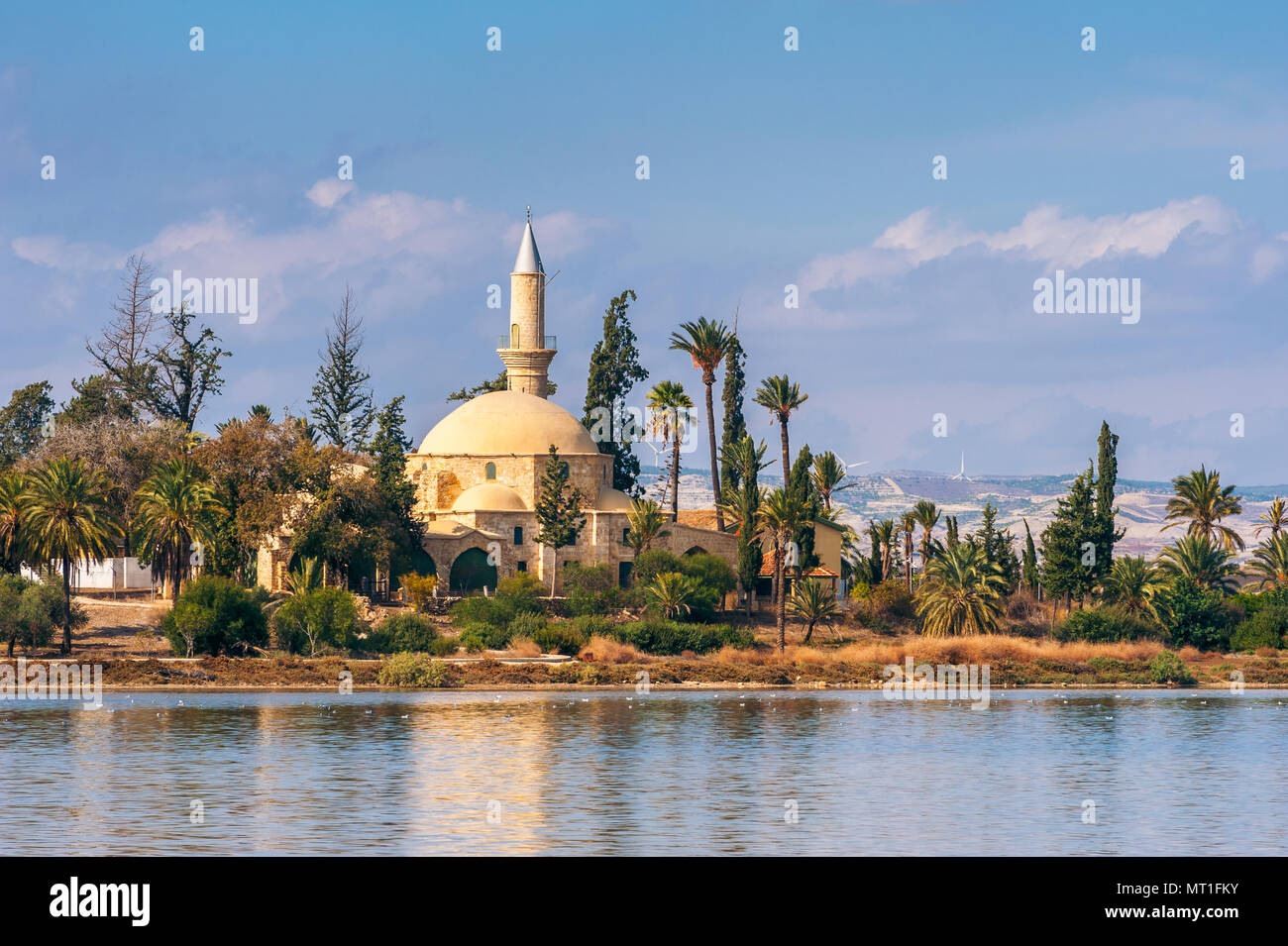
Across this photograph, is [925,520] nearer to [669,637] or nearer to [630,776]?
[669,637]

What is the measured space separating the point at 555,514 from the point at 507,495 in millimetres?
4327

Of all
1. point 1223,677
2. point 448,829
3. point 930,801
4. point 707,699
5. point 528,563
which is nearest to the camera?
point 448,829

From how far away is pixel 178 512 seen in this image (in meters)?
61.9

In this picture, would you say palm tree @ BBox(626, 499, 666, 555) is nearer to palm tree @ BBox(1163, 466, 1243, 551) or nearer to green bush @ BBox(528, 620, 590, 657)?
green bush @ BBox(528, 620, 590, 657)

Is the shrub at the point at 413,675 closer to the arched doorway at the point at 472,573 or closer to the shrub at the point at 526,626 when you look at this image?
the shrub at the point at 526,626

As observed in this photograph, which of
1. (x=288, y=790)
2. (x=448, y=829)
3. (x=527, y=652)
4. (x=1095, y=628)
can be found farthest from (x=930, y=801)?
(x=1095, y=628)

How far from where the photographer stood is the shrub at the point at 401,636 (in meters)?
60.1

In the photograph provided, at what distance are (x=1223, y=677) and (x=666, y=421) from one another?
3456cm

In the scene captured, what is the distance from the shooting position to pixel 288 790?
31.2 metres

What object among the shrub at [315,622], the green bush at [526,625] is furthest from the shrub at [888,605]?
the shrub at [315,622]

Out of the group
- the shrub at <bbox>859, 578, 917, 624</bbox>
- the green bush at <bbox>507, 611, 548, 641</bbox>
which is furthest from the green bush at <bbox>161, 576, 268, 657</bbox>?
the shrub at <bbox>859, 578, 917, 624</bbox>

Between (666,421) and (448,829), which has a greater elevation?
(666,421)

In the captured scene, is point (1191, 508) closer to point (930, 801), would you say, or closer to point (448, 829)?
point (930, 801)

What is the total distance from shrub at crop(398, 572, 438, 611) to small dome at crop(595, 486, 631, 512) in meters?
11.4
